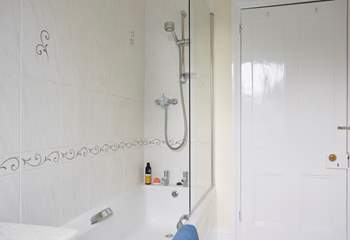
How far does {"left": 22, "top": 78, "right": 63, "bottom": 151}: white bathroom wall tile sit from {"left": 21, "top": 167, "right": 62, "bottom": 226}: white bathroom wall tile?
13 cm

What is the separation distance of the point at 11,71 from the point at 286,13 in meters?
2.20

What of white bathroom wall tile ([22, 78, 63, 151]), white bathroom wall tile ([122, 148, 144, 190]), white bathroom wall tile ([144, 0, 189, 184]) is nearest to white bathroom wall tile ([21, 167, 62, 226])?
white bathroom wall tile ([22, 78, 63, 151])

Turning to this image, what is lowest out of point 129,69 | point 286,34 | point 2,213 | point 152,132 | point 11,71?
point 2,213

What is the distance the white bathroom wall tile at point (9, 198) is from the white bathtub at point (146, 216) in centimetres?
47

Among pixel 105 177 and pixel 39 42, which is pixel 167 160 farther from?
pixel 39 42

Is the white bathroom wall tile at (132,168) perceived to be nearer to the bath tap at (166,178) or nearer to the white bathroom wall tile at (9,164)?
the bath tap at (166,178)

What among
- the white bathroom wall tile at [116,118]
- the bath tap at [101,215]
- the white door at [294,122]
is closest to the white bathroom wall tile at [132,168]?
the white bathroom wall tile at [116,118]

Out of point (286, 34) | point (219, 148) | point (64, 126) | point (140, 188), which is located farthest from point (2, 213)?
point (286, 34)

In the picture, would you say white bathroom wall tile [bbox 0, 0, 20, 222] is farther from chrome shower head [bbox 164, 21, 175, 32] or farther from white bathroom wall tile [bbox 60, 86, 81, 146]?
chrome shower head [bbox 164, 21, 175, 32]

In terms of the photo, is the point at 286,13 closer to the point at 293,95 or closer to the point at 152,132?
the point at 293,95

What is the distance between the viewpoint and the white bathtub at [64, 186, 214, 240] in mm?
1749

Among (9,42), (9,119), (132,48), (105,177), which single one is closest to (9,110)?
(9,119)

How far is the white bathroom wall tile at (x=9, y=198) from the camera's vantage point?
1092mm

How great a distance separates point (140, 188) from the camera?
238 centimetres
